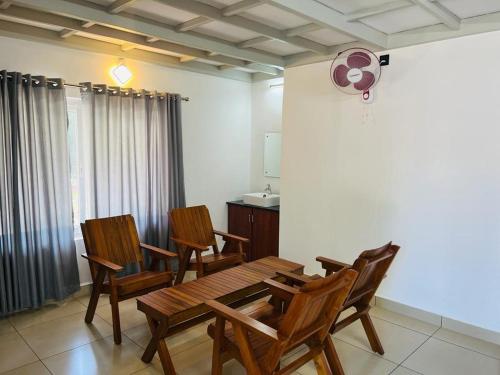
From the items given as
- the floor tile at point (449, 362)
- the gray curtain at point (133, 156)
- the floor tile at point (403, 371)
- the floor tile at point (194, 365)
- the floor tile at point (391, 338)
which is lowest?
the floor tile at point (449, 362)

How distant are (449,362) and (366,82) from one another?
2191 mm

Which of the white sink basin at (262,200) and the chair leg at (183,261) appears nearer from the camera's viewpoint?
the chair leg at (183,261)

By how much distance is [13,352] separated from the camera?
2656 mm

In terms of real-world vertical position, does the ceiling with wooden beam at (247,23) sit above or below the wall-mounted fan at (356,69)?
above

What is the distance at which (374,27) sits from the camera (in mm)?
2980

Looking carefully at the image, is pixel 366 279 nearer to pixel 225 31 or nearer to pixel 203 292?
pixel 203 292

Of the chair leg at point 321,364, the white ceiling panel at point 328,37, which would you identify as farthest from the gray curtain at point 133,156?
the chair leg at point 321,364

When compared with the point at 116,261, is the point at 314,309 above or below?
above

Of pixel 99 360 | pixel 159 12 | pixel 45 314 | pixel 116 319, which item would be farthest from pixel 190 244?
pixel 159 12

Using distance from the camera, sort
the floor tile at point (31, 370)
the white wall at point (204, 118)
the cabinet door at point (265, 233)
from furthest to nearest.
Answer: the cabinet door at point (265, 233) → the white wall at point (204, 118) → the floor tile at point (31, 370)

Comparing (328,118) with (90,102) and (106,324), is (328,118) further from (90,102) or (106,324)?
(106,324)

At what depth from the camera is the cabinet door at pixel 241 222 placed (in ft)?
15.0

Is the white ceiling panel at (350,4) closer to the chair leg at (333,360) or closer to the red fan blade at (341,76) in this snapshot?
the red fan blade at (341,76)

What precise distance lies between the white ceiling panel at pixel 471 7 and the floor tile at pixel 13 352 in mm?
3608
